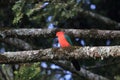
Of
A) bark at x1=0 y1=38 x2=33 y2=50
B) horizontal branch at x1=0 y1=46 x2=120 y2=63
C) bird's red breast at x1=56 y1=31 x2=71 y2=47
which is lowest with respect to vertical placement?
bark at x1=0 y1=38 x2=33 y2=50

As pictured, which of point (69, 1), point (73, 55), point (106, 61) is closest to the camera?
point (73, 55)

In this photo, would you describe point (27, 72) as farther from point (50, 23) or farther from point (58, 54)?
point (50, 23)

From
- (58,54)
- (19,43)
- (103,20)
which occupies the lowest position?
(103,20)

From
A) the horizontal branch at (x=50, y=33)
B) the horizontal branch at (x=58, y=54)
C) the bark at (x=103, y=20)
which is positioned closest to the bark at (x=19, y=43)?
the horizontal branch at (x=50, y=33)

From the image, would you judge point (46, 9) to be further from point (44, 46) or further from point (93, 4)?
point (93, 4)

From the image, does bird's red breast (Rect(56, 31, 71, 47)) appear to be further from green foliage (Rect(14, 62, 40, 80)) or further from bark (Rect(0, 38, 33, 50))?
green foliage (Rect(14, 62, 40, 80))

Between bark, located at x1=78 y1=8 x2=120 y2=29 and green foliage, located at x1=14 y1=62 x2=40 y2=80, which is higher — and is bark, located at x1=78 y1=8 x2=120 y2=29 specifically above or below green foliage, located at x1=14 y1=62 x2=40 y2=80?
below

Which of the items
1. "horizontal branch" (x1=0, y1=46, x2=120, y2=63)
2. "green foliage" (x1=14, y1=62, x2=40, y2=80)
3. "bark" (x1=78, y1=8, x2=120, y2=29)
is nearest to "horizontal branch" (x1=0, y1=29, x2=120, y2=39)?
"green foliage" (x1=14, y1=62, x2=40, y2=80)

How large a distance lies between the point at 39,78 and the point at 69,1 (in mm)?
1791

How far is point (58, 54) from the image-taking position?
15.4 feet

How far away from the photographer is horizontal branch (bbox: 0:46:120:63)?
4574 millimetres

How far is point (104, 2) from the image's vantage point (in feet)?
33.2

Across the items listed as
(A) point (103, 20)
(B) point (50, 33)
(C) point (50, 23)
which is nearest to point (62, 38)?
(B) point (50, 33)

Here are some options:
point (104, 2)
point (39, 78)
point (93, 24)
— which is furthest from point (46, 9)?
point (104, 2)
